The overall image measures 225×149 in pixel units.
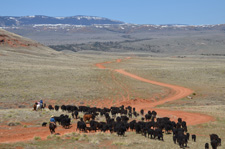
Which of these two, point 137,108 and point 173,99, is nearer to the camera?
point 137,108

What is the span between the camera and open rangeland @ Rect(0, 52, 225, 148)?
17062 millimetres

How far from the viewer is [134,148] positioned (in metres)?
15.3

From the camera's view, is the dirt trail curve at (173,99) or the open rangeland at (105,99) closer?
the open rangeland at (105,99)

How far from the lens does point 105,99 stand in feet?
132

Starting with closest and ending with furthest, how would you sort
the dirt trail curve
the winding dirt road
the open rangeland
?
the open rangeland
the winding dirt road
the dirt trail curve

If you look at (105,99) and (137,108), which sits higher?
(137,108)

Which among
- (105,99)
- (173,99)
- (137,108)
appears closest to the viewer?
(137,108)

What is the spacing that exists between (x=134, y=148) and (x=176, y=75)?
4897 cm

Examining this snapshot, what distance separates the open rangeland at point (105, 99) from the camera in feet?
56.0

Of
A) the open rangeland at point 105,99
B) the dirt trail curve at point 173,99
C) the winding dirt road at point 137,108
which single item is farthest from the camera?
the dirt trail curve at point 173,99

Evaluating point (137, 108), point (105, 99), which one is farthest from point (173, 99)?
point (105, 99)

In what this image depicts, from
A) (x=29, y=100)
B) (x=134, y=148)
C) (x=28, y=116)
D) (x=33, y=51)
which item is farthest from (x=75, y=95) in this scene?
(x=33, y=51)

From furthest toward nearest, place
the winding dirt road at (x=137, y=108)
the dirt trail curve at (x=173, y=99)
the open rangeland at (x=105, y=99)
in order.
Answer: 1. the dirt trail curve at (x=173, y=99)
2. the winding dirt road at (x=137, y=108)
3. the open rangeland at (x=105, y=99)

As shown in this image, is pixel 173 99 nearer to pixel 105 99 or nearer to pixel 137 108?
pixel 137 108
